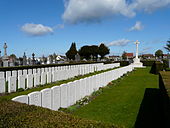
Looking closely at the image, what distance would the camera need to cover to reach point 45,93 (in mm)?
5250

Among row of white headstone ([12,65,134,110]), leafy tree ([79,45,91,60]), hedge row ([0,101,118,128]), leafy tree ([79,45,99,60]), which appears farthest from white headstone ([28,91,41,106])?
leafy tree ([79,45,91,60])

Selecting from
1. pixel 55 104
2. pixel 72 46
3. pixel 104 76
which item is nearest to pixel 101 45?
pixel 72 46

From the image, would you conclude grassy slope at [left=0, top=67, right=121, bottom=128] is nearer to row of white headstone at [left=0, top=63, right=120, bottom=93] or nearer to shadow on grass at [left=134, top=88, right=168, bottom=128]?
shadow on grass at [left=134, top=88, right=168, bottom=128]

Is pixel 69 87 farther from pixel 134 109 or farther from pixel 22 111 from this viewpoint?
pixel 22 111

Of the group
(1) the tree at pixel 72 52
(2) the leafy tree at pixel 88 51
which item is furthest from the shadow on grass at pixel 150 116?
(2) the leafy tree at pixel 88 51

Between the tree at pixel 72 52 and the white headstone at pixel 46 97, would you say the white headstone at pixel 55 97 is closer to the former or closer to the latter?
the white headstone at pixel 46 97

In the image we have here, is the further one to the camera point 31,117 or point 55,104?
point 55,104

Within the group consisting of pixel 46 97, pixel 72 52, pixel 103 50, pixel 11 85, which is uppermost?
pixel 103 50

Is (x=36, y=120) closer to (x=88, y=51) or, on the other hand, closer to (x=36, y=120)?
(x=36, y=120)

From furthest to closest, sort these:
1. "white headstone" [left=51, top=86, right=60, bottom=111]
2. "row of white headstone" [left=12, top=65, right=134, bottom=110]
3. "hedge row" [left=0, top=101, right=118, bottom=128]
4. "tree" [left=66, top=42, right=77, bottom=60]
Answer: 1. "tree" [left=66, top=42, right=77, bottom=60]
2. "white headstone" [left=51, top=86, right=60, bottom=111]
3. "row of white headstone" [left=12, top=65, right=134, bottom=110]
4. "hedge row" [left=0, top=101, right=118, bottom=128]

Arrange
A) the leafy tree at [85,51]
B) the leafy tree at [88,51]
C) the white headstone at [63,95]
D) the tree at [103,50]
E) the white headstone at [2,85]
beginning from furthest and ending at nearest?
1. the tree at [103,50]
2. the leafy tree at [85,51]
3. the leafy tree at [88,51]
4. the white headstone at [2,85]
5. the white headstone at [63,95]

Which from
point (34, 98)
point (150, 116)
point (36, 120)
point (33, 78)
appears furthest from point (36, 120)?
point (33, 78)

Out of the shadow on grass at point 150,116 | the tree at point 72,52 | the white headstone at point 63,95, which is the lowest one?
the shadow on grass at point 150,116

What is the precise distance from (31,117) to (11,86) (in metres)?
6.83
